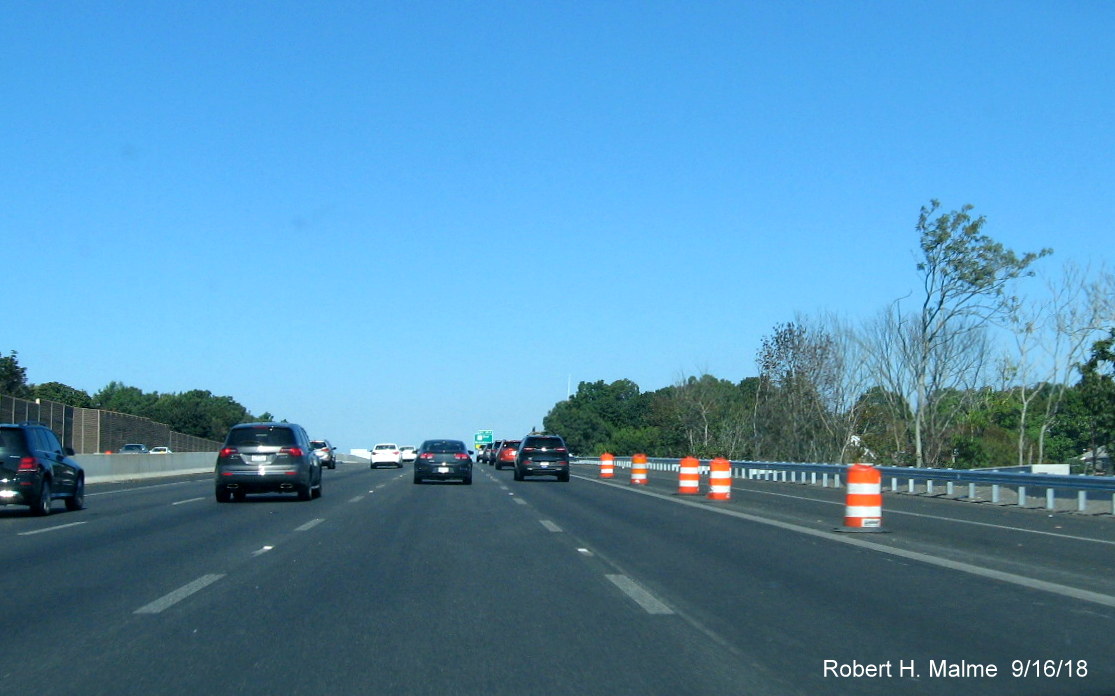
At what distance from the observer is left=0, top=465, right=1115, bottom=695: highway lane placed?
7340 mm

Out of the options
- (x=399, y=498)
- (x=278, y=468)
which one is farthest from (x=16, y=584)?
(x=399, y=498)

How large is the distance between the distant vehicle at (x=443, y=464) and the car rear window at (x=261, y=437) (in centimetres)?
1209

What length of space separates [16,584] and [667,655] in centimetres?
745

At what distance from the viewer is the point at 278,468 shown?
26203 millimetres

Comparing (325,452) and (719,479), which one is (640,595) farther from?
(325,452)

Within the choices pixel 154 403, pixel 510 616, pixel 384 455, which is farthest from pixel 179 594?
pixel 154 403

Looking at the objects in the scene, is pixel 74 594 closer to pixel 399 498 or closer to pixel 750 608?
pixel 750 608

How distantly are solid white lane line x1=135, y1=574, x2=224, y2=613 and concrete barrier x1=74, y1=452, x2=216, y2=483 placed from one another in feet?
88.3

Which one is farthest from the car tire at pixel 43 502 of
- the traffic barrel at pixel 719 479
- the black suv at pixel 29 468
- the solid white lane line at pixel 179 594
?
the traffic barrel at pixel 719 479

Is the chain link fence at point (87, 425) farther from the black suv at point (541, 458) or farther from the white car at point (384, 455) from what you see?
the black suv at point (541, 458)

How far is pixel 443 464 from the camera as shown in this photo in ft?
127

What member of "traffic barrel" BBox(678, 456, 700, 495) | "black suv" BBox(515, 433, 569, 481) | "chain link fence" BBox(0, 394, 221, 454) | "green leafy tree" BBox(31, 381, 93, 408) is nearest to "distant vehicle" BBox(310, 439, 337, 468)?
"chain link fence" BBox(0, 394, 221, 454)

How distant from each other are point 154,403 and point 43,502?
552ft

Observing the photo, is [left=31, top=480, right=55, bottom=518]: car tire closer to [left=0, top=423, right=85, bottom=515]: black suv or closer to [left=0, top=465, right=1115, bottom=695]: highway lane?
[left=0, top=423, right=85, bottom=515]: black suv
